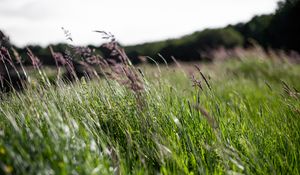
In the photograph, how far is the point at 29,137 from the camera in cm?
211

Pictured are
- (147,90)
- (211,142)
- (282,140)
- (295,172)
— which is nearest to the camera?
(295,172)

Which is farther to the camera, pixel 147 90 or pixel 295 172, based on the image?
pixel 147 90

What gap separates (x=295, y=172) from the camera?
2408 mm

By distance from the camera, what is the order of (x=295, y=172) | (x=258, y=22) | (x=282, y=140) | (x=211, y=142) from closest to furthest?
(x=295, y=172) < (x=211, y=142) < (x=282, y=140) < (x=258, y=22)

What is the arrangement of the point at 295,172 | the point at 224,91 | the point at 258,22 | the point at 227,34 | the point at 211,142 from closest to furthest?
the point at 295,172, the point at 211,142, the point at 224,91, the point at 258,22, the point at 227,34

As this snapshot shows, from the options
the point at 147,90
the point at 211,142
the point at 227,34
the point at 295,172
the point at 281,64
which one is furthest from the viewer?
the point at 227,34

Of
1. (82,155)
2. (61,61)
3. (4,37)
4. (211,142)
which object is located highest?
(4,37)

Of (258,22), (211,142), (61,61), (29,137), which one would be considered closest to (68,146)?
(29,137)

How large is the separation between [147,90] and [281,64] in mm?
10028

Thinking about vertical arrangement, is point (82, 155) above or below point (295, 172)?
above

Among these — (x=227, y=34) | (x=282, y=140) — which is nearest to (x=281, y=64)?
(x=282, y=140)

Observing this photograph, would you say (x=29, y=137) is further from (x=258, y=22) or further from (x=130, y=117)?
(x=258, y=22)

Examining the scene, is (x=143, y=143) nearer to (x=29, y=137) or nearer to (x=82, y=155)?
(x=82, y=155)

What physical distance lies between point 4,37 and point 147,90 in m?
1.34
